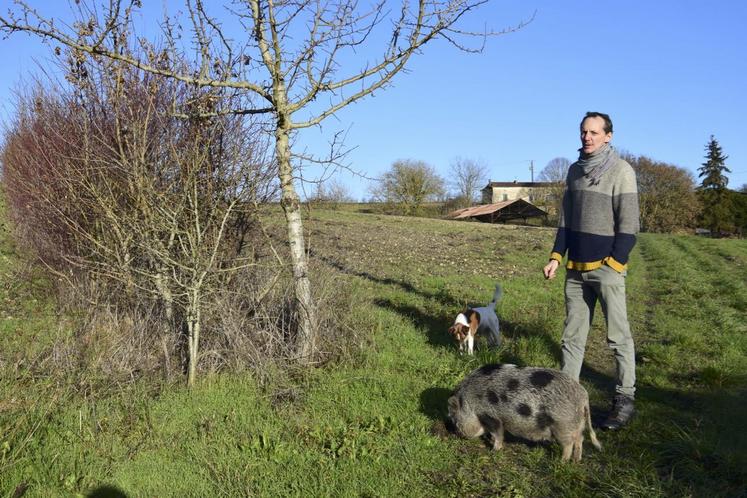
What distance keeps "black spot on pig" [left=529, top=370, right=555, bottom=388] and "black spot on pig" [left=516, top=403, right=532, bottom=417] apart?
0.57 feet

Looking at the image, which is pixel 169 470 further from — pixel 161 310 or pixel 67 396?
pixel 161 310

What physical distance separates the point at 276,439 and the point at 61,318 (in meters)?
4.84

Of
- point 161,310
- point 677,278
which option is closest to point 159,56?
point 161,310

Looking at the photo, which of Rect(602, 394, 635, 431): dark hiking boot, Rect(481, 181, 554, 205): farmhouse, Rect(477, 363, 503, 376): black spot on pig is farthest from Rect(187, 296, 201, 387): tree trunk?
Rect(481, 181, 554, 205): farmhouse

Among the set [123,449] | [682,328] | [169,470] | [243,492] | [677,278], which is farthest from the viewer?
[677,278]

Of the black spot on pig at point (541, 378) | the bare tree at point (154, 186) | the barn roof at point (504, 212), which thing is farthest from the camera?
the barn roof at point (504, 212)

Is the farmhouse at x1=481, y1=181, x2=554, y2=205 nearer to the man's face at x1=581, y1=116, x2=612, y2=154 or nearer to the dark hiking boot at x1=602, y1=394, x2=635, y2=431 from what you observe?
the man's face at x1=581, y1=116, x2=612, y2=154

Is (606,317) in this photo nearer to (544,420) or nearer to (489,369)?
(489,369)

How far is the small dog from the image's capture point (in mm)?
6203

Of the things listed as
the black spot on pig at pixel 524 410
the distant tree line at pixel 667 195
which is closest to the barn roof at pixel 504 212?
the distant tree line at pixel 667 195

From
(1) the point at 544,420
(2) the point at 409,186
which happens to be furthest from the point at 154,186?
(2) the point at 409,186

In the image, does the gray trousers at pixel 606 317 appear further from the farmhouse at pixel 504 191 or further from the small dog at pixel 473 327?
the farmhouse at pixel 504 191

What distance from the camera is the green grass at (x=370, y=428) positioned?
3.57 m

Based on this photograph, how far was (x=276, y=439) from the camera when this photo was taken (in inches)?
162
